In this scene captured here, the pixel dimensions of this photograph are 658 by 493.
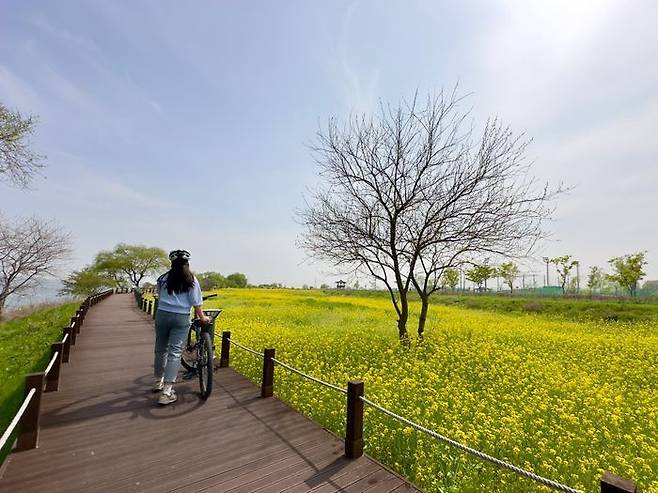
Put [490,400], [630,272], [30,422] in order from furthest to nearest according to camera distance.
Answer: [630,272], [490,400], [30,422]

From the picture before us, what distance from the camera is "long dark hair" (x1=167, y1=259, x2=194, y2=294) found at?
4.95 meters

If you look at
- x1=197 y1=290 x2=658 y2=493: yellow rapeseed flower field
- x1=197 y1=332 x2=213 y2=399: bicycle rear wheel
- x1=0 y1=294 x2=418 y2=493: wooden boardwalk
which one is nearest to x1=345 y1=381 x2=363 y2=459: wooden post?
x1=0 y1=294 x2=418 y2=493: wooden boardwalk

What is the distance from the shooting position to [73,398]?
5371 mm

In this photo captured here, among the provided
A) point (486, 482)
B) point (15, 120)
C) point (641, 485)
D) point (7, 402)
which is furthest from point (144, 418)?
point (15, 120)

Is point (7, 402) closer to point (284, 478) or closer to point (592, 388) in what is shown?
point (284, 478)

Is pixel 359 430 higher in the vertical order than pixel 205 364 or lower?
lower

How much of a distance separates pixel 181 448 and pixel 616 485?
13.1 ft

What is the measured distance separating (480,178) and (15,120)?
1634cm

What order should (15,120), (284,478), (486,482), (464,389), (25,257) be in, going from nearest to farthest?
(284,478) → (486,482) → (464,389) → (15,120) → (25,257)

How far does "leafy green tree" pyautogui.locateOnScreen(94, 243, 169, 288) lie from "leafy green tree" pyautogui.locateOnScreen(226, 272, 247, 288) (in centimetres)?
1769

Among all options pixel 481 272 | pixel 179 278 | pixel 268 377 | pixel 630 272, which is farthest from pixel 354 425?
pixel 630 272

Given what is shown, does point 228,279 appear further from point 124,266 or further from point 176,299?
point 176,299

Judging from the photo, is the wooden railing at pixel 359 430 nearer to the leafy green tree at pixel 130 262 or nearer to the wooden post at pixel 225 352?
the wooden post at pixel 225 352

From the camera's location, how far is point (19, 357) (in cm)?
954
